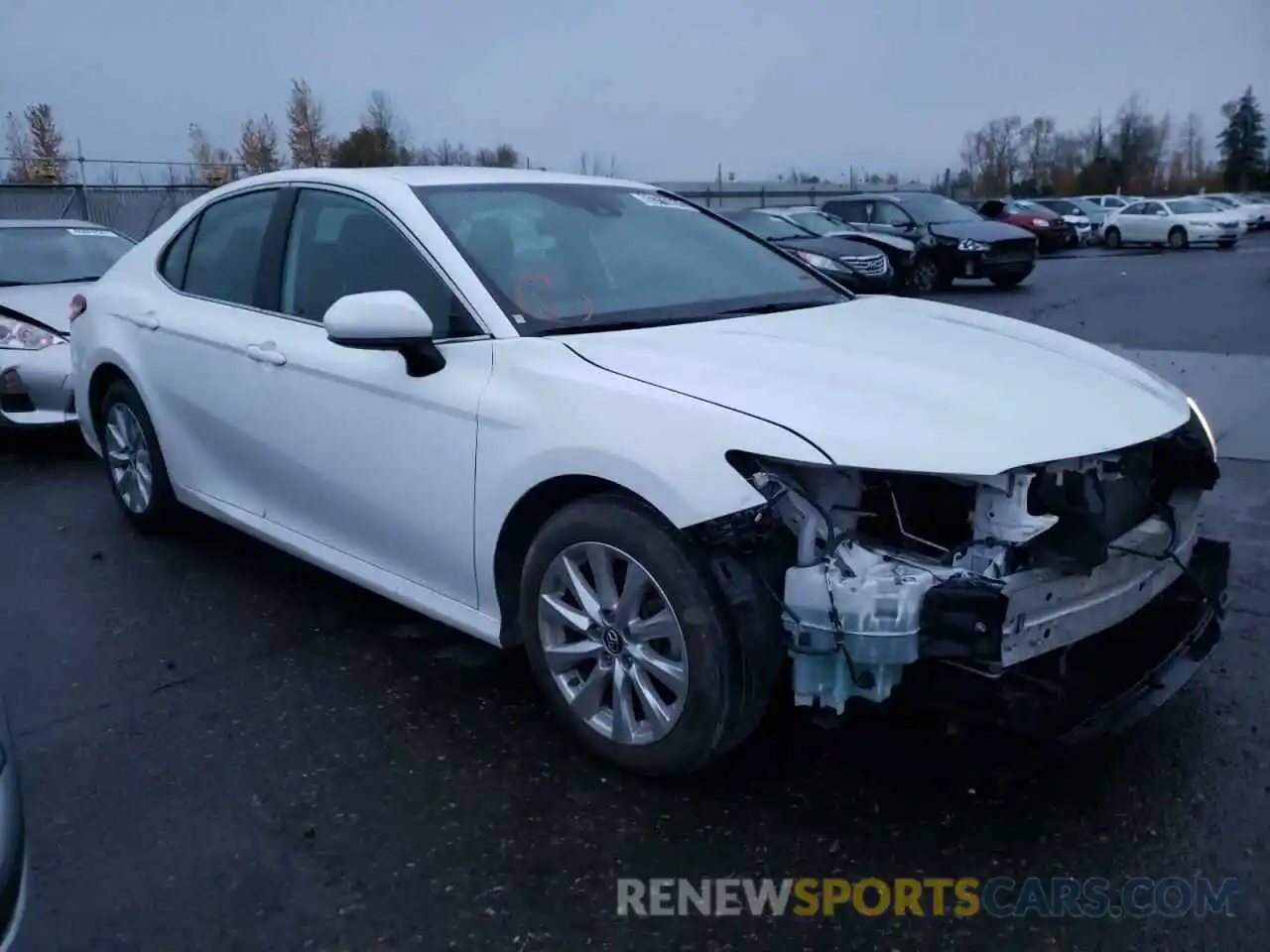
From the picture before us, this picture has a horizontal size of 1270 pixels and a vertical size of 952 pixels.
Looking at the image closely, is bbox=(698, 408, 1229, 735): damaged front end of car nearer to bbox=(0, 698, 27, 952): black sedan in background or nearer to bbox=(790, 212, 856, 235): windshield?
bbox=(0, 698, 27, 952): black sedan in background

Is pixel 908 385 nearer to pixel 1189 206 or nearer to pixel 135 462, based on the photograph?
pixel 135 462

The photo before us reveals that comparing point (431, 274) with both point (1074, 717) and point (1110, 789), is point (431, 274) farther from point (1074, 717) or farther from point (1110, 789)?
point (1110, 789)

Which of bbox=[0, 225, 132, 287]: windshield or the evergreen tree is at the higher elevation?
the evergreen tree

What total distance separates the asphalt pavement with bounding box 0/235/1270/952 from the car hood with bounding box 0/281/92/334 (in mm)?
3226

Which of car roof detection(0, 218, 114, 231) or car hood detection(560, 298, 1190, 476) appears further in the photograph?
car roof detection(0, 218, 114, 231)

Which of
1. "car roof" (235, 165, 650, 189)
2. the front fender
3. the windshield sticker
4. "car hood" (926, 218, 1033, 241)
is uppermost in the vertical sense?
"car hood" (926, 218, 1033, 241)

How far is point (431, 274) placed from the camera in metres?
3.56

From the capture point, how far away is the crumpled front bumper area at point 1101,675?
8.68 ft

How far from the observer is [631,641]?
119 inches

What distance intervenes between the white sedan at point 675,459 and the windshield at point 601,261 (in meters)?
0.01

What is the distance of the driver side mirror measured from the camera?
3.24 m

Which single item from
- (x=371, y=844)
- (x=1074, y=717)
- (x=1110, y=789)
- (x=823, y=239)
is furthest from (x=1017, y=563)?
(x=823, y=239)

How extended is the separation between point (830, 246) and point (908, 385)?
41.9ft

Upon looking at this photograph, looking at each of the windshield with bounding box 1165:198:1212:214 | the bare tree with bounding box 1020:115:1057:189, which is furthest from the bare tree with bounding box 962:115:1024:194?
the windshield with bounding box 1165:198:1212:214
